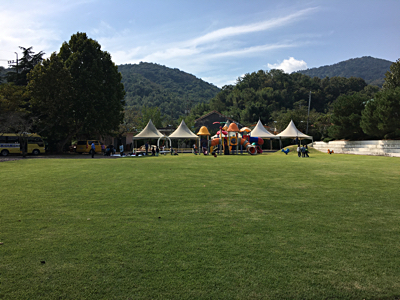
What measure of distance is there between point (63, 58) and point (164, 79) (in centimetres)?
12737

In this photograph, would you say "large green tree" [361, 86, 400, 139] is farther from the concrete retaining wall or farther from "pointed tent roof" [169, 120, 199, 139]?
"pointed tent roof" [169, 120, 199, 139]

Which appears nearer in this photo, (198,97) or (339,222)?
(339,222)

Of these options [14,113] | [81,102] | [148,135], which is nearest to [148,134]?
[148,135]

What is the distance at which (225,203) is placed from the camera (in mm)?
6988

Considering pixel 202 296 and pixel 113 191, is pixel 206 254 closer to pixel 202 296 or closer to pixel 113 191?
pixel 202 296

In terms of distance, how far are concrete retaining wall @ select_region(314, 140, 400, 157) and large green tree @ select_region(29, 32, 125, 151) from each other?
85.6 ft

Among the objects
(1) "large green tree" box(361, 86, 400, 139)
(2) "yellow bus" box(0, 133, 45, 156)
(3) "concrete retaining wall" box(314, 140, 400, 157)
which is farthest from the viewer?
(2) "yellow bus" box(0, 133, 45, 156)

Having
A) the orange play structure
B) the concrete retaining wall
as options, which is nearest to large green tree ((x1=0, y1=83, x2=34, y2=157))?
the orange play structure

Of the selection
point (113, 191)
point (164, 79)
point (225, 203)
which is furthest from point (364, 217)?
point (164, 79)

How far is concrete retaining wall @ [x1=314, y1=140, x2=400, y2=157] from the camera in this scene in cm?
2581

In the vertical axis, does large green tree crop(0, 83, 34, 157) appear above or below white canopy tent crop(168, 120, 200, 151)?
above

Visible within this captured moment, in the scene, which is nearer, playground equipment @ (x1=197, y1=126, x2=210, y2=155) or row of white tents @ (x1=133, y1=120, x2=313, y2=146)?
playground equipment @ (x1=197, y1=126, x2=210, y2=155)

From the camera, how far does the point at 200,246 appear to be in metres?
4.14

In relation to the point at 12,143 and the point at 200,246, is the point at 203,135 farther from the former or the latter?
the point at 200,246
